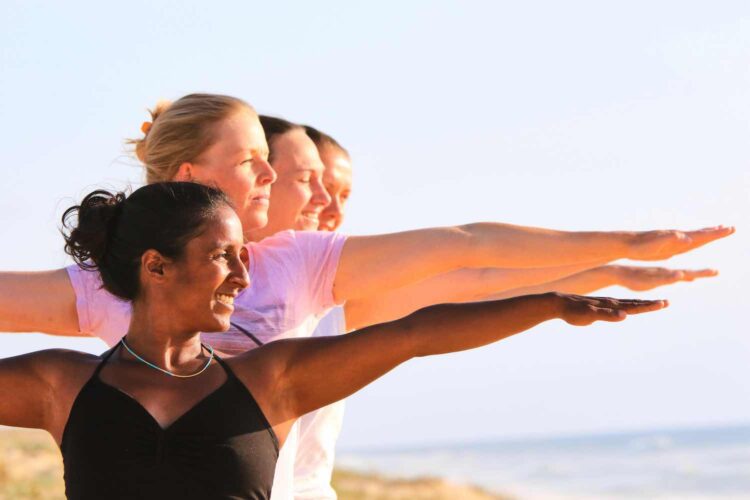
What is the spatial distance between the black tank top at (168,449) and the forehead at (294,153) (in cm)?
184

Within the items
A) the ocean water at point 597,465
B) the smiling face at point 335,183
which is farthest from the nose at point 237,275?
the ocean water at point 597,465

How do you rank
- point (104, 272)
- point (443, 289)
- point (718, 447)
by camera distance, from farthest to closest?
point (718, 447)
point (443, 289)
point (104, 272)

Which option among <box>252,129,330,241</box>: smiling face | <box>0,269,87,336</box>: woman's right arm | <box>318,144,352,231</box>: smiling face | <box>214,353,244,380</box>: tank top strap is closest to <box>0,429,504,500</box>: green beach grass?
<box>318,144,352,231</box>: smiling face

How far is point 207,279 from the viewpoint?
9.86ft

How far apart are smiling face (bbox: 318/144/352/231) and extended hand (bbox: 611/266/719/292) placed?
1.15 meters

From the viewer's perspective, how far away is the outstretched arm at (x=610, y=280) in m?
5.45

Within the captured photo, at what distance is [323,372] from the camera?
3.02m

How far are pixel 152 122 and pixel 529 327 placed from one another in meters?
1.94

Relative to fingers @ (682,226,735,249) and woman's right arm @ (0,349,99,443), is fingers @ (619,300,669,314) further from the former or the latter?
fingers @ (682,226,735,249)

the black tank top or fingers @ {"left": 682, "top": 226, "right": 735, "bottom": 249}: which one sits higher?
fingers @ {"left": 682, "top": 226, "right": 735, "bottom": 249}

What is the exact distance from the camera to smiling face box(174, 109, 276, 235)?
408 centimetres

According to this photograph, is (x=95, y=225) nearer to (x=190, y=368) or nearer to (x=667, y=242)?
(x=190, y=368)

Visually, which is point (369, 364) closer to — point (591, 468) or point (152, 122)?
point (152, 122)

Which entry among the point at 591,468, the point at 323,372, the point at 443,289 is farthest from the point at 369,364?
the point at 591,468
